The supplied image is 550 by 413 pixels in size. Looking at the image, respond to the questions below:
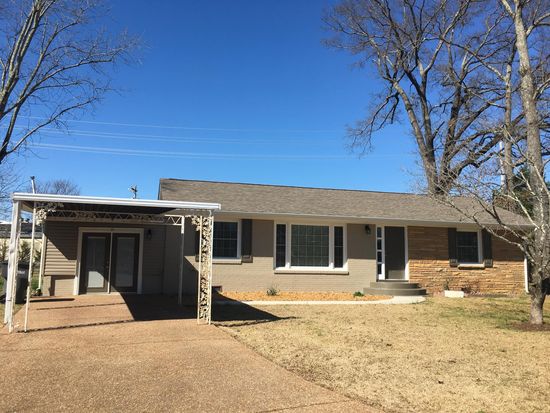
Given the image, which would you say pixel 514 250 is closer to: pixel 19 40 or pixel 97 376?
pixel 97 376

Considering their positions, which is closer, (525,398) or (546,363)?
(525,398)

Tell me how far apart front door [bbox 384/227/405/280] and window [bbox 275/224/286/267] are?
416cm

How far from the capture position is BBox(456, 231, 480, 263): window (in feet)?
61.2

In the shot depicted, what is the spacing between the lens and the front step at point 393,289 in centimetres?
1656

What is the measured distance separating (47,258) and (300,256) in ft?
28.3

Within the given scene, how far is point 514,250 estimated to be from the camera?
19266 millimetres

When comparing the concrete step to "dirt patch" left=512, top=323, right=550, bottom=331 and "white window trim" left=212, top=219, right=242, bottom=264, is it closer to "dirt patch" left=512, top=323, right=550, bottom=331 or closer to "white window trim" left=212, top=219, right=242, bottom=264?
"white window trim" left=212, top=219, right=242, bottom=264

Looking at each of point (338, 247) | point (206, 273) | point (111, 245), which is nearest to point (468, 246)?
point (338, 247)

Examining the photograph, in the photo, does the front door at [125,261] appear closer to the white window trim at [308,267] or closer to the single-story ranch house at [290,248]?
the single-story ranch house at [290,248]

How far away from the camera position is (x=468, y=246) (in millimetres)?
18828

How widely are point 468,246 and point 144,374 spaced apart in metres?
16.0

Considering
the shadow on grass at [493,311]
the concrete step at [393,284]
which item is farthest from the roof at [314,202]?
the shadow on grass at [493,311]

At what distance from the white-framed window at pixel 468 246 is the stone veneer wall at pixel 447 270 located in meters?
0.47

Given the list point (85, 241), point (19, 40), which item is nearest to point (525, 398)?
point (85, 241)
